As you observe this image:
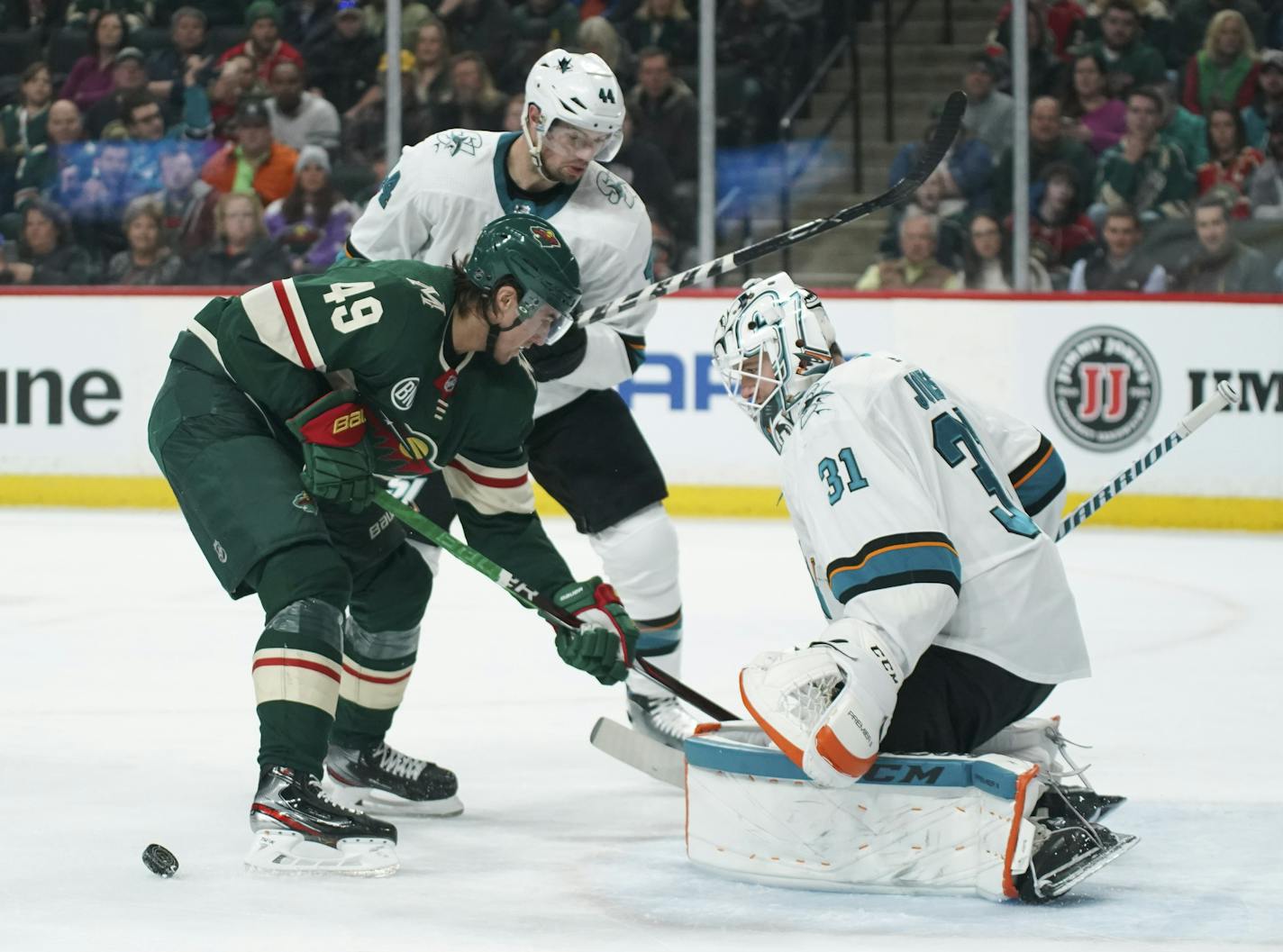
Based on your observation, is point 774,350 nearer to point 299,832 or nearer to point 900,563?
point 900,563

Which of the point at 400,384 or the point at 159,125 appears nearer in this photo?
the point at 400,384

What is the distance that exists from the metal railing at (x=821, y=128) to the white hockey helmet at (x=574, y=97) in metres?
3.84

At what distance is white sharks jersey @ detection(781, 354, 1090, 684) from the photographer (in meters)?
2.57

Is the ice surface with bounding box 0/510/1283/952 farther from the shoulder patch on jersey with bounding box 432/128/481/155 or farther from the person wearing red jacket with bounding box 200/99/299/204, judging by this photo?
the person wearing red jacket with bounding box 200/99/299/204

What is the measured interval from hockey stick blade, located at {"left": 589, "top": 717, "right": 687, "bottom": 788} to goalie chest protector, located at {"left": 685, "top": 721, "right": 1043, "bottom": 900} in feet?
1.60

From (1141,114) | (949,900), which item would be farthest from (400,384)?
(1141,114)

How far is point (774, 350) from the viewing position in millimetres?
2799

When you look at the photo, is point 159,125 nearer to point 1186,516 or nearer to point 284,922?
point 1186,516

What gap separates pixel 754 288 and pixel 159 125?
5.54 metres

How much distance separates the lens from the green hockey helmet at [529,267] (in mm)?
2896

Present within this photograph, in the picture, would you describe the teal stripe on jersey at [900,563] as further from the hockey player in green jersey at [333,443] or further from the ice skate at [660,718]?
the ice skate at [660,718]

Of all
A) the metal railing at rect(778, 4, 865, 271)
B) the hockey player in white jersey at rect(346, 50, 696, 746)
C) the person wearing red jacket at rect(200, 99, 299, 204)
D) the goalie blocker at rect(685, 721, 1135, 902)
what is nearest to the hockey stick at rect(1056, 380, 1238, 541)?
the goalie blocker at rect(685, 721, 1135, 902)

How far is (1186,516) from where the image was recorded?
7078mm

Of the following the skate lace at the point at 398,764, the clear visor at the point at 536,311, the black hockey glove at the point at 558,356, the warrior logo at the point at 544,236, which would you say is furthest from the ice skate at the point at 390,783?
the warrior logo at the point at 544,236
